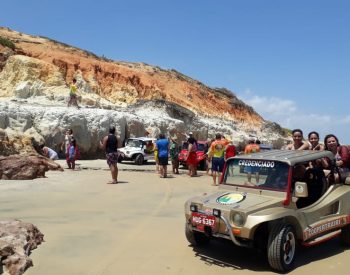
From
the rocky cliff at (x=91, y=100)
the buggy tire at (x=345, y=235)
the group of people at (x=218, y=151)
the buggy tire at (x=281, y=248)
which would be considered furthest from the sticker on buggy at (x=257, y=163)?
the rocky cliff at (x=91, y=100)

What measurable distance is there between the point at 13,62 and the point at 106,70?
1206 centimetres

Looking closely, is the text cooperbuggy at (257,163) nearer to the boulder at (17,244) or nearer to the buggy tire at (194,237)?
the buggy tire at (194,237)

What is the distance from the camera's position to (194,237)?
6531 mm

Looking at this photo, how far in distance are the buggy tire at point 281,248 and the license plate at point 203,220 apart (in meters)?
0.76

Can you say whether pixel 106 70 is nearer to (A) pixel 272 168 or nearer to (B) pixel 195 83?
(B) pixel 195 83

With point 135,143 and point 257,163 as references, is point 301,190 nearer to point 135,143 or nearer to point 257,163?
point 257,163

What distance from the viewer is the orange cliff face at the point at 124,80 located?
40.0 meters

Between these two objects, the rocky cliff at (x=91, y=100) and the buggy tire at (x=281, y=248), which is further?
the rocky cliff at (x=91, y=100)

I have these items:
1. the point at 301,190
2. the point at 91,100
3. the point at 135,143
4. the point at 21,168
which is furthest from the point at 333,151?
the point at 91,100

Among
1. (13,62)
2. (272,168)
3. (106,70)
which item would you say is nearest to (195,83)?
(106,70)

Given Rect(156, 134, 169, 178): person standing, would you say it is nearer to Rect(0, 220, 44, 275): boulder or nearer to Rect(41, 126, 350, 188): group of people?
Rect(41, 126, 350, 188): group of people

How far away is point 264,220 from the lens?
552 cm

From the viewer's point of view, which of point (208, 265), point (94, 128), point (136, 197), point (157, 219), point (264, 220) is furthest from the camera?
point (94, 128)

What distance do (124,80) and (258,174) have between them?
3892 centimetres
